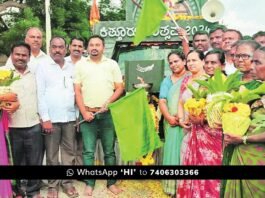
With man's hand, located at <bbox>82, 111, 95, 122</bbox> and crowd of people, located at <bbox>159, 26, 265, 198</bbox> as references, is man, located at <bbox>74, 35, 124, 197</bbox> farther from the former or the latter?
crowd of people, located at <bbox>159, 26, 265, 198</bbox>

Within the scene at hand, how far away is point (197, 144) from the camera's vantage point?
3.06 metres

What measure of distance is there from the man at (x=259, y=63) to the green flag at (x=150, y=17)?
1.83 feet

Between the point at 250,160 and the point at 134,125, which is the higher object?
the point at 134,125

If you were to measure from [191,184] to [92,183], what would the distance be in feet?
1.92

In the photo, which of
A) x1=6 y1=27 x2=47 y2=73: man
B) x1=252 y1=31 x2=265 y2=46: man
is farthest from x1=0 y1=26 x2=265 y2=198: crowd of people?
x1=252 y1=31 x2=265 y2=46: man

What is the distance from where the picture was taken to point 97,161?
9.73ft

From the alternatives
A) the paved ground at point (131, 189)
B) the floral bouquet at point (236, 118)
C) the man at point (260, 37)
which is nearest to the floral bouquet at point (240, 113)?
the floral bouquet at point (236, 118)

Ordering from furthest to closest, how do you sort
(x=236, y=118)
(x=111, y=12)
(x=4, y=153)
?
(x=4, y=153)
(x=111, y=12)
(x=236, y=118)

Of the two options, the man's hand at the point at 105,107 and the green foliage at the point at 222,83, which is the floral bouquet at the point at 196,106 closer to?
the green foliage at the point at 222,83

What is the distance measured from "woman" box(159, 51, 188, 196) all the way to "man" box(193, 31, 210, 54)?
0.10 metres

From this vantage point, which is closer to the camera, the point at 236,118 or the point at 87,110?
the point at 236,118

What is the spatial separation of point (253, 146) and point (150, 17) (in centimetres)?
90

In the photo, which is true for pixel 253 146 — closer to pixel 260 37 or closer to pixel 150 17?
pixel 260 37

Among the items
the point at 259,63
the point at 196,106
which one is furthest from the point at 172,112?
the point at 259,63
